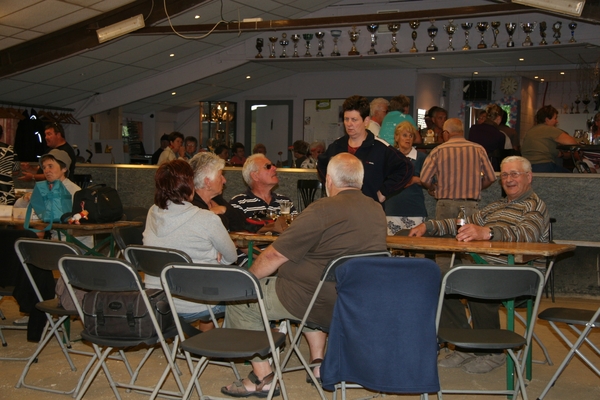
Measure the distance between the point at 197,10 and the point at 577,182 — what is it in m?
6.32

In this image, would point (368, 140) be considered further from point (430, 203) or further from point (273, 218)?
point (430, 203)

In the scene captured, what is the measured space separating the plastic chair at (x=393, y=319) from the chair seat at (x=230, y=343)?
0.41 meters

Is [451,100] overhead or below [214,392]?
overhead

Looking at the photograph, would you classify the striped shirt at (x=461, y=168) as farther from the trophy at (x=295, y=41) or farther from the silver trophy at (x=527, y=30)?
the trophy at (x=295, y=41)

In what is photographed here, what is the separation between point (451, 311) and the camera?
3998 mm

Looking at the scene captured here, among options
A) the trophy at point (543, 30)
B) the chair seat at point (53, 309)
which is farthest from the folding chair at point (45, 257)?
the trophy at point (543, 30)

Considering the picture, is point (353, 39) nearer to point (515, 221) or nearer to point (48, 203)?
point (48, 203)

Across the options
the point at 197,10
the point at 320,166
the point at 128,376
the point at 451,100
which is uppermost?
the point at 197,10

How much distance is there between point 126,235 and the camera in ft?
13.8

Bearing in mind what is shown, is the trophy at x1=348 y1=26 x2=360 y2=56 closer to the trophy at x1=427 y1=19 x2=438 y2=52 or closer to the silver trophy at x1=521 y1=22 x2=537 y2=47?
the trophy at x1=427 y1=19 x2=438 y2=52

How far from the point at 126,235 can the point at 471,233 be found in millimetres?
2086

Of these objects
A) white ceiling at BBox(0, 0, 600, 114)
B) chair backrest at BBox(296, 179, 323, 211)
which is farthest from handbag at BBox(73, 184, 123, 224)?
white ceiling at BBox(0, 0, 600, 114)

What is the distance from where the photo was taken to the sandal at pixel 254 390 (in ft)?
11.6

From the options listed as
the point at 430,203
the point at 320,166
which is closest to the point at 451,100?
the point at 430,203
